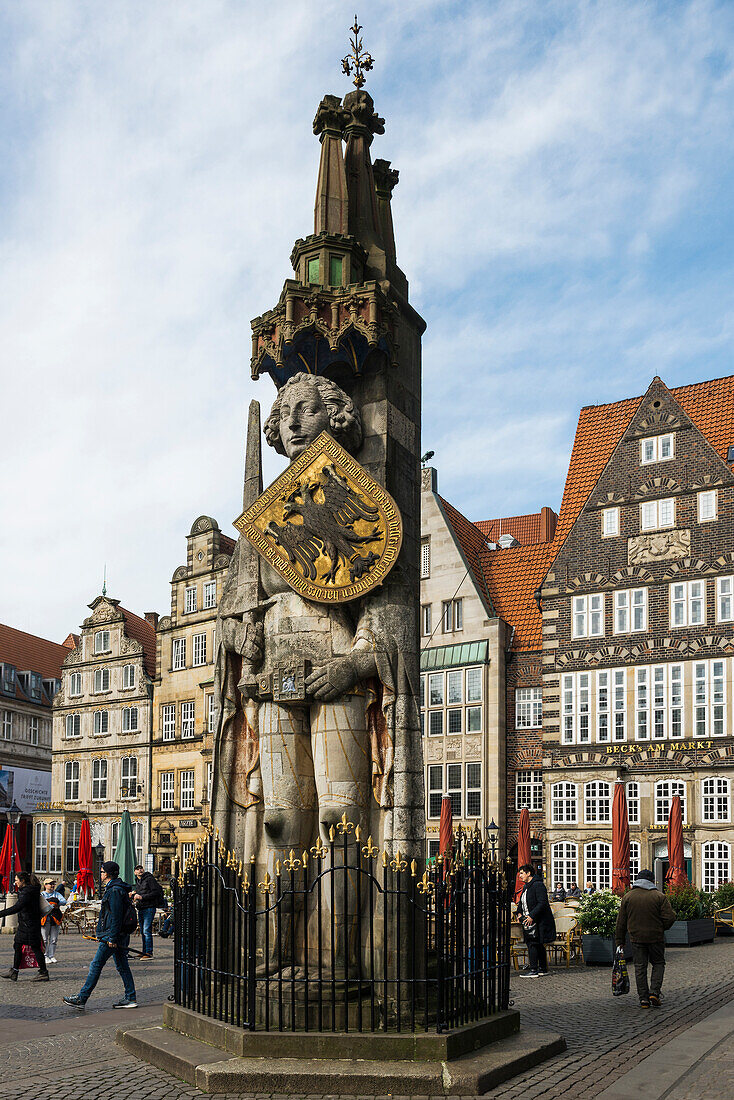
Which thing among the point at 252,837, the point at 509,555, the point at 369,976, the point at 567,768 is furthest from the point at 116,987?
the point at 509,555

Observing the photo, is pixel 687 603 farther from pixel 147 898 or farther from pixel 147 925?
pixel 147 898

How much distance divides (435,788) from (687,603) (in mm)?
9517

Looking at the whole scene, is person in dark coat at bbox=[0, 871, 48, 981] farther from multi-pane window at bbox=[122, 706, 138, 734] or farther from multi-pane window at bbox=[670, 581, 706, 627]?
multi-pane window at bbox=[122, 706, 138, 734]

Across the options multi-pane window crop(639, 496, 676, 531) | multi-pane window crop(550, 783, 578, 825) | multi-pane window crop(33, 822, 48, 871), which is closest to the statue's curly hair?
multi-pane window crop(639, 496, 676, 531)

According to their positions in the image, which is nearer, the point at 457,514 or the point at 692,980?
the point at 692,980

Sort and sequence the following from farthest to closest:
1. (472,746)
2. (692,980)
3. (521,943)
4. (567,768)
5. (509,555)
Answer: (509,555) → (472,746) → (567,768) → (521,943) → (692,980)

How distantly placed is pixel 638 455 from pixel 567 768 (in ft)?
28.7

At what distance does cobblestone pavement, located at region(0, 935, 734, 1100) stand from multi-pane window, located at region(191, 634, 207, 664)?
23.7m

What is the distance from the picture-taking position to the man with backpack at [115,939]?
10836 mm

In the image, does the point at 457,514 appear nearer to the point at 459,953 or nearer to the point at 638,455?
the point at 638,455

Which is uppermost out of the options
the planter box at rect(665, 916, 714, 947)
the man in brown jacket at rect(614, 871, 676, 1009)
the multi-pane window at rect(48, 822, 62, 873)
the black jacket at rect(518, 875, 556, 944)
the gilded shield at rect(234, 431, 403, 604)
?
the gilded shield at rect(234, 431, 403, 604)

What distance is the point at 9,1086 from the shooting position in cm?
723

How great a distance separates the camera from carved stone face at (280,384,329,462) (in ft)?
30.7

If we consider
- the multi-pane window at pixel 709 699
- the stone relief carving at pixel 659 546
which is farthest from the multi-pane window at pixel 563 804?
the stone relief carving at pixel 659 546
